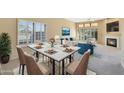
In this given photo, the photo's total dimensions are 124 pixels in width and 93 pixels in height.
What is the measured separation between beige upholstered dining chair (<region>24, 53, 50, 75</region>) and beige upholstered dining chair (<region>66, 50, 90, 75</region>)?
375mm

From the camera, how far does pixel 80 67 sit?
2.17m

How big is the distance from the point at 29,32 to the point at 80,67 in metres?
1.03

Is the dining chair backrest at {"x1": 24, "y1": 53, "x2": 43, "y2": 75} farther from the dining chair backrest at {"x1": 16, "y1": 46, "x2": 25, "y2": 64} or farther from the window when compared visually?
the window

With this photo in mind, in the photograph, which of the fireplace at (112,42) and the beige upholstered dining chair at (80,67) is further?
the fireplace at (112,42)

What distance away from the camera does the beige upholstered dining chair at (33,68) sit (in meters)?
2.12

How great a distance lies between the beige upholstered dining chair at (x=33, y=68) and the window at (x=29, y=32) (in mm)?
254

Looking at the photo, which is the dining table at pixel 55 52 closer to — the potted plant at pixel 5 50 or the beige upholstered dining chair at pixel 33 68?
the beige upholstered dining chair at pixel 33 68

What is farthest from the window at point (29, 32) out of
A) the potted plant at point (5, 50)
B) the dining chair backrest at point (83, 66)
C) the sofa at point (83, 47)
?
the dining chair backrest at point (83, 66)

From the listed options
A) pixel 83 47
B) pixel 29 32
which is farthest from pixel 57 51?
pixel 29 32

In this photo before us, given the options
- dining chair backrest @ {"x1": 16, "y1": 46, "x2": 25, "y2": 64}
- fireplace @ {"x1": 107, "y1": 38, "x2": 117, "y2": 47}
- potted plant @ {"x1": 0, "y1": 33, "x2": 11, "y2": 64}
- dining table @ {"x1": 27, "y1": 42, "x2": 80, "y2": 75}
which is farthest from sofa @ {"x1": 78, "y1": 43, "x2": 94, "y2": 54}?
potted plant @ {"x1": 0, "y1": 33, "x2": 11, "y2": 64}

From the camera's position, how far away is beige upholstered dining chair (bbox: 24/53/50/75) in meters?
2.12

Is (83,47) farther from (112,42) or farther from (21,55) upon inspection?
(21,55)
